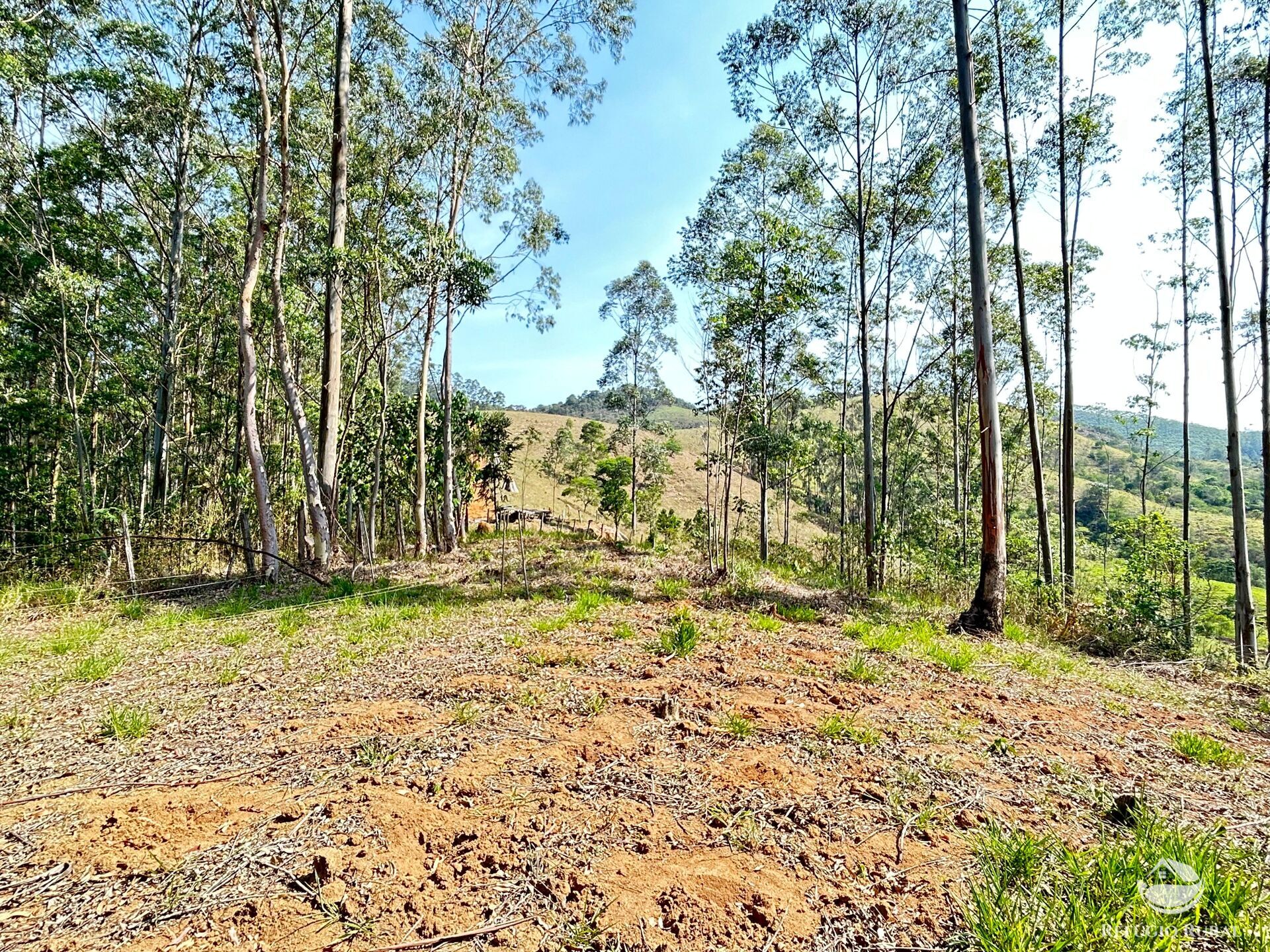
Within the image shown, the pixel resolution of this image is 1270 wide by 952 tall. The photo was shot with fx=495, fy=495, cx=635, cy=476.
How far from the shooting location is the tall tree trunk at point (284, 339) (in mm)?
7395

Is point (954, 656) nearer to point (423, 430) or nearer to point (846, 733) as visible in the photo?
point (846, 733)

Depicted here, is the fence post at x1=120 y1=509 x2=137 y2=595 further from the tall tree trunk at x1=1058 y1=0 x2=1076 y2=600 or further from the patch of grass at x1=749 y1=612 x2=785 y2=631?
the tall tree trunk at x1=1058 y1=0 x2=1076 y2=600

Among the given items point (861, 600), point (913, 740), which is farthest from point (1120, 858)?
point (861, 600)

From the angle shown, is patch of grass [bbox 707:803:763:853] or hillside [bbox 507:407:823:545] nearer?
patch of grass [bbox 707:803:763:853]

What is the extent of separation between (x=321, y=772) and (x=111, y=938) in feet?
3.10

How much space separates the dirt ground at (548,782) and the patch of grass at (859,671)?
38 millimetres

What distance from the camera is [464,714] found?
3.17 m

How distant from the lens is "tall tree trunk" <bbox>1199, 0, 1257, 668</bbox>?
731 cm

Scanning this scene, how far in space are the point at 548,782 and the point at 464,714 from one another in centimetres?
93

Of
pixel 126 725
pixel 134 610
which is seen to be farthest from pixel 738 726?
pixel 134 610

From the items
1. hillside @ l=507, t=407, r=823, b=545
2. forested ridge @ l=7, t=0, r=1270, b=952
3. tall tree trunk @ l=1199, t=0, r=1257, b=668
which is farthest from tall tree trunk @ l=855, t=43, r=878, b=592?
hillside @ l=507, t=407, r=823, b=545

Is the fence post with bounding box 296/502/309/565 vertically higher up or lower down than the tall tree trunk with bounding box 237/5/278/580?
lower down

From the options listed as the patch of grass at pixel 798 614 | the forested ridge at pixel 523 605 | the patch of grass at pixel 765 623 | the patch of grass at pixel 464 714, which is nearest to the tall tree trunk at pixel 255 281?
the forested ridge at pixel 523 605

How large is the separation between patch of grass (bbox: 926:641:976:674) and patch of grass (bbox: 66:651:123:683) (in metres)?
7.09
